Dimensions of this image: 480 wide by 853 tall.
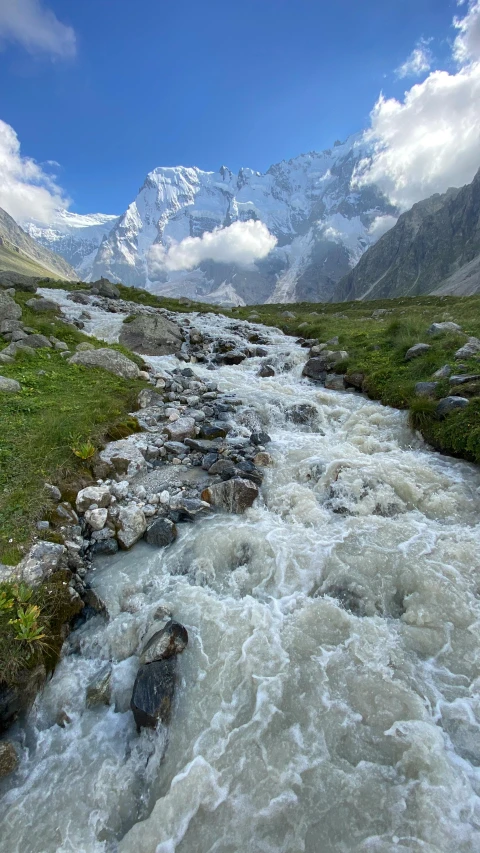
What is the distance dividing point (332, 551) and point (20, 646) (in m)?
6.21

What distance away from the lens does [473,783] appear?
4.64 m

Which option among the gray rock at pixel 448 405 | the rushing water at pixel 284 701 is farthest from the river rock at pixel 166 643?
the gray rock at pixel 448 405

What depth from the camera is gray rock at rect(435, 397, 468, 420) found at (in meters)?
11.9

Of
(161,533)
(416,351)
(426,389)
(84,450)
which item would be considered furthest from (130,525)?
(416,351)

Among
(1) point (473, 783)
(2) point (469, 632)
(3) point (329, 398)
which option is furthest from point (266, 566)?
(3) point (329, 398)

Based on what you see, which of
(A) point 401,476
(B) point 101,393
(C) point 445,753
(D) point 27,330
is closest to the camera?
(C) point 445,753

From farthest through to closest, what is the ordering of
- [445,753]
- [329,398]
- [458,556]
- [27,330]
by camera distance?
[27,330] < [329,398] < [458,556] < [445,753]

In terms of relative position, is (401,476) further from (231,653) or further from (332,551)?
(231,653)

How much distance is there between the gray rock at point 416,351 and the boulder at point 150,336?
15.0 meters

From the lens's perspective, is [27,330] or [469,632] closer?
[469,632]

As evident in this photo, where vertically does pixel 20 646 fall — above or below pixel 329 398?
below

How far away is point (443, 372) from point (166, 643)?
1374 centimetres

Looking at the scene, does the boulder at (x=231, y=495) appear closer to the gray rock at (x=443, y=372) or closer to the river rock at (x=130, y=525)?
the river rock at (x=130, y=525)

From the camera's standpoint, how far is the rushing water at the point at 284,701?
450cm
